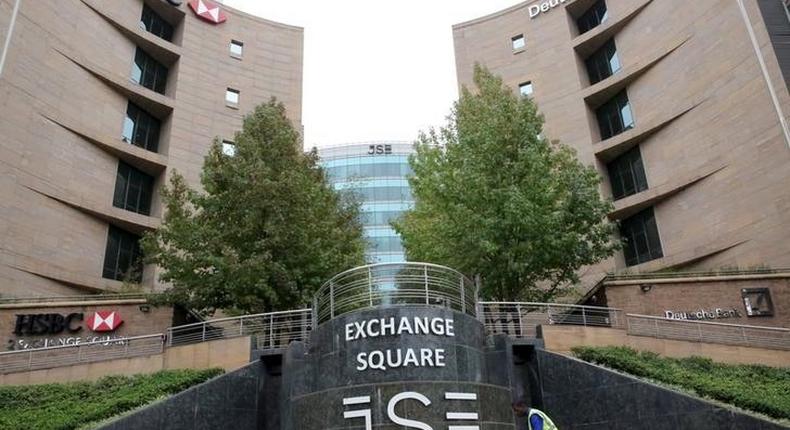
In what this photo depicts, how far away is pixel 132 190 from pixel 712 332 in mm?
27558

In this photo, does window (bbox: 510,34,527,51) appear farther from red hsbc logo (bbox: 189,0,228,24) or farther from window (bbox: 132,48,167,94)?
window (bbox: 132,48,167,94)

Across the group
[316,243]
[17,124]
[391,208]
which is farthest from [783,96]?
[391,208]

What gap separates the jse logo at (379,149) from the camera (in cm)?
6915

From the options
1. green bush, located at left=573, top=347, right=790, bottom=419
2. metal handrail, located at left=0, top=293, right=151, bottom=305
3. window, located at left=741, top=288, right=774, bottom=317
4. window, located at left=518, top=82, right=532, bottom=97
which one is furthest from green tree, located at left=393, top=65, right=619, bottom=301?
window, located at left=518, top=82, right=532, bottom=97

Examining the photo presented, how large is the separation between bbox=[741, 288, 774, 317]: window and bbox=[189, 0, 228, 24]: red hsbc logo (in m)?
32.0

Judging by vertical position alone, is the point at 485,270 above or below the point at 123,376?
above

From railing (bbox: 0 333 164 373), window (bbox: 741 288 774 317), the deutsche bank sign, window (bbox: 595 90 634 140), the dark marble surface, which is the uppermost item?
the deutsche bank sign

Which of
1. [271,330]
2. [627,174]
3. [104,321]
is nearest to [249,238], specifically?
[271,330]

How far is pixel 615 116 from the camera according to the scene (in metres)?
35.5

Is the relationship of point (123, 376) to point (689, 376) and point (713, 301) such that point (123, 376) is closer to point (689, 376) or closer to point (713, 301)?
point (689, 376)

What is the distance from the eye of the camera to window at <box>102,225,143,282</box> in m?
30.4

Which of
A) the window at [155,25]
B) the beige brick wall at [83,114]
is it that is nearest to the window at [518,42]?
the beige brick wall at [83,114]

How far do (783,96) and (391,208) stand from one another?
43.4 metres

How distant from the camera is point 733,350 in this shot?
60.6ft
